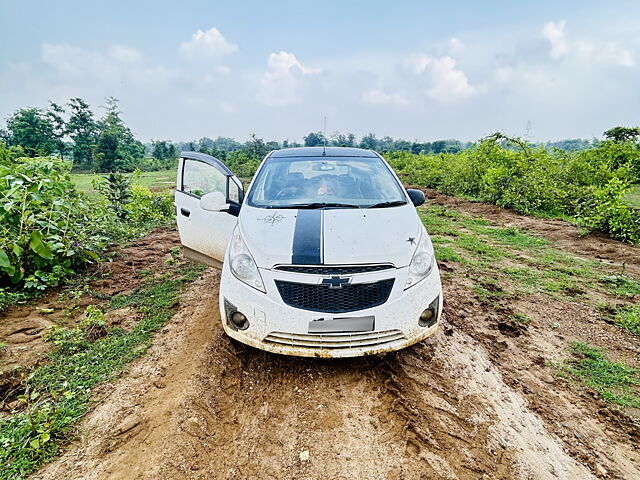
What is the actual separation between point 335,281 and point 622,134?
1764 cm

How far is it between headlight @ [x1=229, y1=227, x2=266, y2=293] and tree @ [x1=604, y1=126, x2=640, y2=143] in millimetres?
15841

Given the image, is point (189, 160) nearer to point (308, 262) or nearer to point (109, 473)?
point (308, 262)

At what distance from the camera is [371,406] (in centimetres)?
224

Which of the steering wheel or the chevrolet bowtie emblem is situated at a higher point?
the steering wheel

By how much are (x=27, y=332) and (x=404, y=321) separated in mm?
3370

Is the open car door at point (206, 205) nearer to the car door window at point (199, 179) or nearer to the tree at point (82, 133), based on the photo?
the car door window at point (199, 179)

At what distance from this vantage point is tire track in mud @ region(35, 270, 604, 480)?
5.98 ft

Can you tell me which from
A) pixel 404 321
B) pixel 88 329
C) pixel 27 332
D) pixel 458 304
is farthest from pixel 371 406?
pixel 27 332

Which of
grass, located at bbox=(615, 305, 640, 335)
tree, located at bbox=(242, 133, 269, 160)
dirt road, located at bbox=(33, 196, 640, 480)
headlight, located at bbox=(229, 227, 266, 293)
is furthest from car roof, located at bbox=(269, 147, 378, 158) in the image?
tree, located at bbox=(242, 133, 269, 160)

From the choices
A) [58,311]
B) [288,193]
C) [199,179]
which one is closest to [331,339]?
[288,193]

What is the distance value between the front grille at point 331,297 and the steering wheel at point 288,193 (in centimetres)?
111

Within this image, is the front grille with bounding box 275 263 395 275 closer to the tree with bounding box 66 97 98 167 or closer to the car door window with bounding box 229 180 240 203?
the car door window with bounding box 229 180 240 203

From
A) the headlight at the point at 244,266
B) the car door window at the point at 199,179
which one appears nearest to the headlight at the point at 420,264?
the headlight at the point at 244,266

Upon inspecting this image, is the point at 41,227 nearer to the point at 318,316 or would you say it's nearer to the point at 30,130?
the point at 318,316
